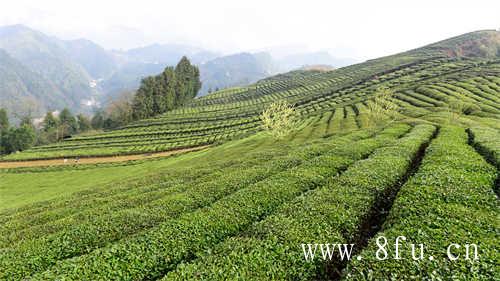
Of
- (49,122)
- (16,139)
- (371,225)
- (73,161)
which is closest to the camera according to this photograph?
(371,225)

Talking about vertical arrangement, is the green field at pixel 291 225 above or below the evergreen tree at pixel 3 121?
below

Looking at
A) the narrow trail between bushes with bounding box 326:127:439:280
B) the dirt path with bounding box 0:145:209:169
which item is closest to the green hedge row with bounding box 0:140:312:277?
the narrow trail between bushes with bounding box 326:127:439:280

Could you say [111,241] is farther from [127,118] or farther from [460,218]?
[127,118]

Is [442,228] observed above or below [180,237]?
above

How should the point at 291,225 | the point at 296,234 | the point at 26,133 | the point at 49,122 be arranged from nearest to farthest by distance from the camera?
the point at 296,234 → the point at 291,225 → the point at 26,133 → the point at 49,122

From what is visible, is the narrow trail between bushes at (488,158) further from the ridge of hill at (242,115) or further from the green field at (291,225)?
the ridge of hill at (242,115)

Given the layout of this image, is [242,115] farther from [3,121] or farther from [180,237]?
[180,237]

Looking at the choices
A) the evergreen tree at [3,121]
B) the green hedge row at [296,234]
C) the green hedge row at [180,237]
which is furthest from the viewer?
the evergreen tree at [3,121]

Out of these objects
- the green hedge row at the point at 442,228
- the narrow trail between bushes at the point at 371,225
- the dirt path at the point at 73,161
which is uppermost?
the green hedge row at the point at 442,228

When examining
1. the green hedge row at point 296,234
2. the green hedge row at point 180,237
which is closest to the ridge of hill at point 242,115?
the green hedge row at point 296,234

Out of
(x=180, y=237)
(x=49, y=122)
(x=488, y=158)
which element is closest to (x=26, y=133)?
(x=49, y=122)

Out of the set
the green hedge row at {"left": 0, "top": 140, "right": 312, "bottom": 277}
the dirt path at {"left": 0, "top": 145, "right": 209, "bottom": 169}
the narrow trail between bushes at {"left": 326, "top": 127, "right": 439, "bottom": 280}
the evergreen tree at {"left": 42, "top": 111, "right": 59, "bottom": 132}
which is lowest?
the dirt path at {"left": 0, "top": 145, "right": 209, "bottom": 169}

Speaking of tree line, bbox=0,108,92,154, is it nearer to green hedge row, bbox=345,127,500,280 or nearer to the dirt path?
the dirt path

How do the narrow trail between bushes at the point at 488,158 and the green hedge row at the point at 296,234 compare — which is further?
the narrow trail between bushes at the point at 488,158
